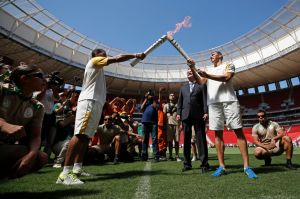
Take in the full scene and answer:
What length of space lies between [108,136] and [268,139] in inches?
156

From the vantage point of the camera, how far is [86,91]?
11.7ft

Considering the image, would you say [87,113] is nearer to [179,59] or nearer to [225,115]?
[225,115]

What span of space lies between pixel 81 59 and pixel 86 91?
103 ft

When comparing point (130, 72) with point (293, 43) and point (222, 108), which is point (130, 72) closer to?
point (293, 43)

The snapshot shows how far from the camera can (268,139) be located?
17.5 feet

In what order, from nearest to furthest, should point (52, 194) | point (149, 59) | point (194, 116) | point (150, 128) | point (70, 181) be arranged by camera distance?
point (52, 194)
point (70, 181)
point (194, 116)
point (150, 128)
point (149, 59)

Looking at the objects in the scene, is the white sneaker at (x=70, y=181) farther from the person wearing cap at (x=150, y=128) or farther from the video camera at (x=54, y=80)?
the person wearing cap at (x=150, y=128)

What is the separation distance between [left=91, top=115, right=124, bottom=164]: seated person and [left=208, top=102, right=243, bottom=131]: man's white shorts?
122 inches

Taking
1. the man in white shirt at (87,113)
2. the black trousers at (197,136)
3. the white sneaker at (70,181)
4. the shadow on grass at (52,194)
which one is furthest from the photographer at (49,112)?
the shadow on grass at (52,194)

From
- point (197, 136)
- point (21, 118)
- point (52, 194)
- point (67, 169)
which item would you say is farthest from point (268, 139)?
point (21, 118)

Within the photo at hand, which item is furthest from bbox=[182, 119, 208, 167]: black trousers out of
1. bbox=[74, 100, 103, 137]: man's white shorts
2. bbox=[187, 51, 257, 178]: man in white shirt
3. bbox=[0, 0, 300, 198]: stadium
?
bbox=[0, 0, 300, 198]: stadium

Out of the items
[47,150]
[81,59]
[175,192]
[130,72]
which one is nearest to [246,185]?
[175,192]

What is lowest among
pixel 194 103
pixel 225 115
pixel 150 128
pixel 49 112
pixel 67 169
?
pixel 67 169

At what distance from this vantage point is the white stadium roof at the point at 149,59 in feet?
80.7
